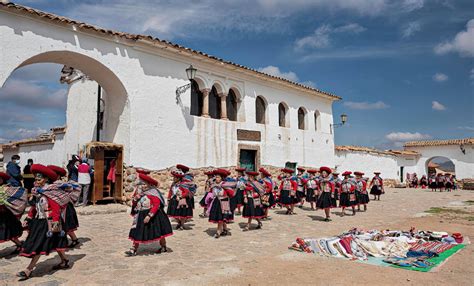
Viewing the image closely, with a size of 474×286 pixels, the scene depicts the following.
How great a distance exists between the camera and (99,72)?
1130 cm

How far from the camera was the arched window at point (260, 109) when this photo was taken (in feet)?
55.1

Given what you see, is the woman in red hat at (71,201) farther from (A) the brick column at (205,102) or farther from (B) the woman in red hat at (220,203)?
(A) the brick column at (205,102)

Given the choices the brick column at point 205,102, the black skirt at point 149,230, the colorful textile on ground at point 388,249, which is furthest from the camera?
the brick column at point 205,102

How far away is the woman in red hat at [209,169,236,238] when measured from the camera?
7385 mm

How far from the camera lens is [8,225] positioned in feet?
18.3

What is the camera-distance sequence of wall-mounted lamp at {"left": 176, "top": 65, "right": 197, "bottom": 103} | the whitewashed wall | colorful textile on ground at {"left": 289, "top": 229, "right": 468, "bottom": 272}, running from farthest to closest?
the whitewashed wall, wall-mounted lamp at {"left": 176, "top": 65, "right": 197, "bottom": 103}, colorful textile on ground at {"left": 289, "top": 229, "right": 468, "bottom": 272}

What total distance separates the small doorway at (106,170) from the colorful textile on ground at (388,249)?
7.27 meters

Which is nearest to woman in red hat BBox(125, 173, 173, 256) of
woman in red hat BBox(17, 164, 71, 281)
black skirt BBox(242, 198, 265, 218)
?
woman in red hat BBox(17, 164, 71, 281)

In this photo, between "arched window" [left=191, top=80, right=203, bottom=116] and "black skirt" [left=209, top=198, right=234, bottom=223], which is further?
"arched window" [left=191, top=80, right=203, bottom=116]

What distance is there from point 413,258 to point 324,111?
15.7m

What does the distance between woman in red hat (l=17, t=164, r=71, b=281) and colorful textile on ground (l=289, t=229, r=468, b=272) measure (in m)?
3.99

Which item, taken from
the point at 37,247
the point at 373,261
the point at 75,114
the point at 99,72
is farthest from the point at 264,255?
the point at 75,114

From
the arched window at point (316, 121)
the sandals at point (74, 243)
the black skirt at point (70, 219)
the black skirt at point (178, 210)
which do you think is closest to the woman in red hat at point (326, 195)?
the black skirt at point (178, 210)

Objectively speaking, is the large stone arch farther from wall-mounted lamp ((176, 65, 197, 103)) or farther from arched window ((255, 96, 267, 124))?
arched window ((255, 96, 267, 124))
